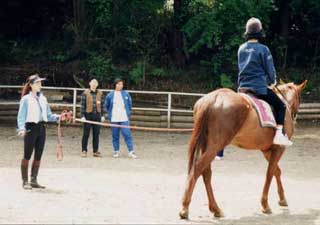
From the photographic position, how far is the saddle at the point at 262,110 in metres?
8.28

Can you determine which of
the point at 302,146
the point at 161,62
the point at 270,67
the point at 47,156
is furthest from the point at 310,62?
the point at 270,67

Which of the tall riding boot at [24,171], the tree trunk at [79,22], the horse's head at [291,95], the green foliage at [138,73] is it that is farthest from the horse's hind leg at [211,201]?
the tree trunk at [79,22]

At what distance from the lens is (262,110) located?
834 cm

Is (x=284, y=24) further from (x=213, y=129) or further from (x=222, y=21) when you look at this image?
(x=213, y=129)

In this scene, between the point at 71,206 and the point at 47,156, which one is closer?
the point at 71,206

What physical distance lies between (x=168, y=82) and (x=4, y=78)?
610cm

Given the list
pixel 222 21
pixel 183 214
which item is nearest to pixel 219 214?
pixel 183 214

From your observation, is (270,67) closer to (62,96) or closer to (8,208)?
(8,208)

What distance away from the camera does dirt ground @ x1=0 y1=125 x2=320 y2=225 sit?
7.93 m

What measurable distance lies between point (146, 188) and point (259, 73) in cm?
288

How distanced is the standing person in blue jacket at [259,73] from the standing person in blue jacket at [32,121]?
3.25 metres

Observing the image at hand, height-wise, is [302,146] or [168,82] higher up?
[168,82]

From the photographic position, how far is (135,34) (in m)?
23.5

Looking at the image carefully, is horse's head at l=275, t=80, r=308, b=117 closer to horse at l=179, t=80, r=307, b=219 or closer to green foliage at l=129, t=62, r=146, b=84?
horse at l=179, t=80, r=307, b=219
